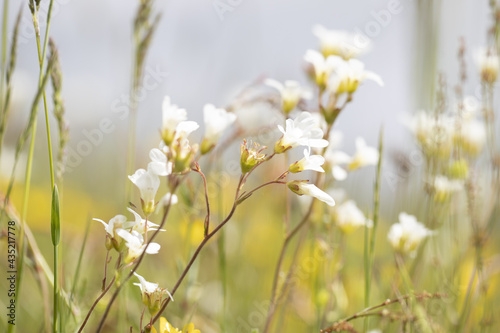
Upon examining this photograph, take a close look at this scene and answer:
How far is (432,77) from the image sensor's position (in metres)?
1.39

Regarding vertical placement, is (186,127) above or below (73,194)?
above

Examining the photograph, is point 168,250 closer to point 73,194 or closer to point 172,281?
point 172,281

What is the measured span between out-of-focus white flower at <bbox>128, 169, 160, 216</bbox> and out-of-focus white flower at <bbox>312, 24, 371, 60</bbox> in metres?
0.69

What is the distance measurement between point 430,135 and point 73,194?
1995 millimetres

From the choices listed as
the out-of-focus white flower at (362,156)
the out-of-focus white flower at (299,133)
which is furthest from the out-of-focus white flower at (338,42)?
the out-of-focus white flower at (299,133)

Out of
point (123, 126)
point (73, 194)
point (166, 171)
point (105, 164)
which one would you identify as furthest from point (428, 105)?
point (105, 164)

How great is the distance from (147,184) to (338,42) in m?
0.79

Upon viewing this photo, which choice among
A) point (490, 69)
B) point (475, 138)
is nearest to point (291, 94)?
point (490, 69)

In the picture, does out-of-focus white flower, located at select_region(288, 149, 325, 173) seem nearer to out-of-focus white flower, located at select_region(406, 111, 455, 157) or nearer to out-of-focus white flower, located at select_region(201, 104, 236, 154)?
out-of-focus white flower, located at select_region(201, 104, 236, 154)

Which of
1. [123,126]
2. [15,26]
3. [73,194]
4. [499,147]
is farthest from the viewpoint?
[73,194]

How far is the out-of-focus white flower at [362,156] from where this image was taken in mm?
1181

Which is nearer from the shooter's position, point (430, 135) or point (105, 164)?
point (430, 135)

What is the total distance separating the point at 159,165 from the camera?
63cm

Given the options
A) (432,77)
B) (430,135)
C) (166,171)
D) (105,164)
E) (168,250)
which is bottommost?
(168,250)
